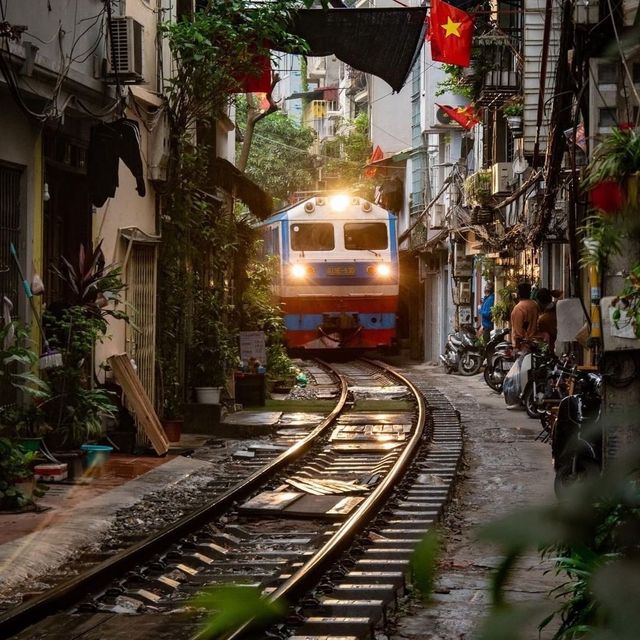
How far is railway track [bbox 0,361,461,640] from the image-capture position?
571 centimetres

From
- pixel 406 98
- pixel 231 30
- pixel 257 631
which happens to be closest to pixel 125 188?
pixel 231 30

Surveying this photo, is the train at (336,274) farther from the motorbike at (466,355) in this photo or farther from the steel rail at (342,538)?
the steel rail at (342,538)

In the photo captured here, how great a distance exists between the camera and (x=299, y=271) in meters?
28.5

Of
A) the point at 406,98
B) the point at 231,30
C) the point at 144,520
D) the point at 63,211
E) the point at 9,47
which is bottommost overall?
the point at 144,520

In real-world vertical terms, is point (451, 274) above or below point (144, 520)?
above

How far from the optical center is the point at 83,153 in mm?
12836

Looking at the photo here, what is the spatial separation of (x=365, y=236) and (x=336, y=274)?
1.16 m

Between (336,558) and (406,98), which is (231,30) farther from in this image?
(406,98)

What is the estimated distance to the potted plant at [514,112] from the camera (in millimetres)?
22595

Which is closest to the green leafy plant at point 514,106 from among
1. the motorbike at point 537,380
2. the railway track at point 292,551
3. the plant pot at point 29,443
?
the motorbike at point 537,380

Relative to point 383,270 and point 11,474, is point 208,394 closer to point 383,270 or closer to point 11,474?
point 11,474

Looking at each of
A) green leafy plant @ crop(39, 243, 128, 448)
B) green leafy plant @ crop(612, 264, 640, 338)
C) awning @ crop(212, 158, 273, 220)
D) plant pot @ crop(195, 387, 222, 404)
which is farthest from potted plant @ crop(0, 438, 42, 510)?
awning @ crop(212, 158, 273, 220)

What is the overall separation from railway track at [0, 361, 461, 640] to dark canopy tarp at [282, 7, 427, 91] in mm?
5025

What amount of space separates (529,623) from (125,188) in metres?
13.0
